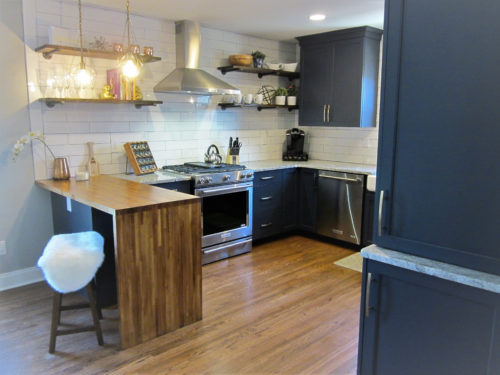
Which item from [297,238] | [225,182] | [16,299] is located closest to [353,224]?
[297,238]

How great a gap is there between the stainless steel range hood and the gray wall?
1.23 meters

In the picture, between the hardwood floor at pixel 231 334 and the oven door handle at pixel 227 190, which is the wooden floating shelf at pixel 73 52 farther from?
the hardwood floor at pixel 231 334

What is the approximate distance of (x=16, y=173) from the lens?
3553 mm

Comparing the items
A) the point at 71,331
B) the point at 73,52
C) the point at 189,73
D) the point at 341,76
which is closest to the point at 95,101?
the point at 73,52

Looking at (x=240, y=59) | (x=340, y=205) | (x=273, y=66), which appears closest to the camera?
(x=340, y=205)

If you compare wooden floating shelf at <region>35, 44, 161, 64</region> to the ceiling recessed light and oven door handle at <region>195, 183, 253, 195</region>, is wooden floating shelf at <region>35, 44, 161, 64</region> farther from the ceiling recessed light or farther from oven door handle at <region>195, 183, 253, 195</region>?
the ceiling recessed light

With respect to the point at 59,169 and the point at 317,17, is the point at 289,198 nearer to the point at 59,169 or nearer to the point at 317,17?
the point at 317,17

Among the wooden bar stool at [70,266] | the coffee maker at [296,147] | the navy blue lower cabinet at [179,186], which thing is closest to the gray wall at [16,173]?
the navy blue lower cabinet at [179,186]

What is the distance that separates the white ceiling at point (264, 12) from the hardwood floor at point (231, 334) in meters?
2.52

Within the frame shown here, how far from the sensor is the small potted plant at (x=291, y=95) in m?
5.35

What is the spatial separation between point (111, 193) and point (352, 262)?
A: 254 cm

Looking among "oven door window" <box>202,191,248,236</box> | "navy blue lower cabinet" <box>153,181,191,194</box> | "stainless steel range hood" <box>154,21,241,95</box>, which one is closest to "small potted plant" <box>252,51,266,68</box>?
"stainless steel range hood" <box>154,21,241,95</box>

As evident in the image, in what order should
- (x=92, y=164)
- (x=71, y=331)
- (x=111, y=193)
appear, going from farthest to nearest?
(x=92, y=164)
(x=111, y=193)
(x=71, y=331)

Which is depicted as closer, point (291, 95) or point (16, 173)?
point (16, 173)
